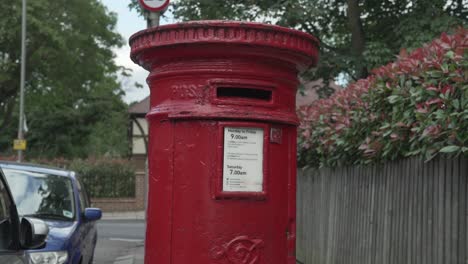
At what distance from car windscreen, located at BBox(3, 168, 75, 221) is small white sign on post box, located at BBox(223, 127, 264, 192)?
12.3 ft

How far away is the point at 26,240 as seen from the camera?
331 centimetres

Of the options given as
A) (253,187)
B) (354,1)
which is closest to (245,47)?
(253,187)

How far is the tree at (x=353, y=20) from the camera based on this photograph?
12859 mm

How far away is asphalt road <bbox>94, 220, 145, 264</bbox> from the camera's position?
10.9 metres

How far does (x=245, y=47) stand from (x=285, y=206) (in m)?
0.89

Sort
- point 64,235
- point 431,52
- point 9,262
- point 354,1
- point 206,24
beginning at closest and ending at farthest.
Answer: point 9,262, point 206,24, point 431,52, point 64,235, point 354,1

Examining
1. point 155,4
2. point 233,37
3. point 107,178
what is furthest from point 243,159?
point 107,178

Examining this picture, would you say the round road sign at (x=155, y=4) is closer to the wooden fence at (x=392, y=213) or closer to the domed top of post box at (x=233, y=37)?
the wooden fence at (x=392, y=213)

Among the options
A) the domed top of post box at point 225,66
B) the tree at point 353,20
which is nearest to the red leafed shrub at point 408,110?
the domed top of post box at point 225,66

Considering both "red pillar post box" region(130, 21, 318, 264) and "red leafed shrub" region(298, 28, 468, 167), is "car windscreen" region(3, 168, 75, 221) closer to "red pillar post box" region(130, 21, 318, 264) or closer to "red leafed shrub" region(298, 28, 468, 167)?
"red leafed shrub" region(298, 28, 468, 167)

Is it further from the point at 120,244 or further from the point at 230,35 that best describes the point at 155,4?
the point at 120,244

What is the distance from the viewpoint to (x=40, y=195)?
659 cm

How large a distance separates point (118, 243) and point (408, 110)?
393 inches

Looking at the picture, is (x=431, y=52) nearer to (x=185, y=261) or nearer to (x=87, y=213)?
(x=185, y=261)
